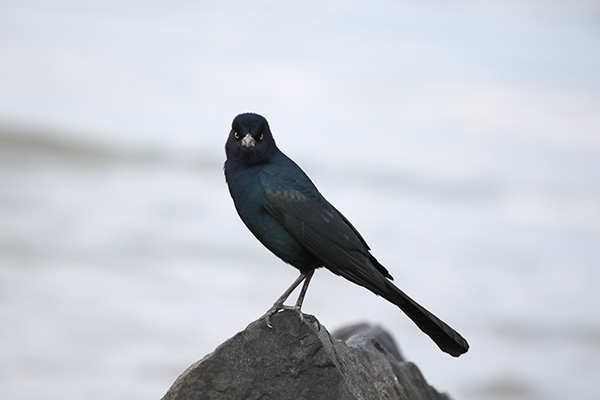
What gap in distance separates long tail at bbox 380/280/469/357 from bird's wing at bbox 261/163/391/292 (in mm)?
124

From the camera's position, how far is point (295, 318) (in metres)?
5.52

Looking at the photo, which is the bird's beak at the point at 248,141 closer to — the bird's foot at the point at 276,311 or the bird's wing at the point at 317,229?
the bird's wing at the point at 317,229

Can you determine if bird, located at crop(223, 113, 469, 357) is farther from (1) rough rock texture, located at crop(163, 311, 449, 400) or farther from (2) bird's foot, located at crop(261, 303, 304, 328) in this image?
(1) rough rock texture, located at crop(163, 311, 449, 400)

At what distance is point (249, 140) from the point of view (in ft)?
18.4

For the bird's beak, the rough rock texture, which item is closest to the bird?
the bird's beak

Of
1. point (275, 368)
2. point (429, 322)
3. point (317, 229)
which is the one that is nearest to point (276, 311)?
point (275, 368)

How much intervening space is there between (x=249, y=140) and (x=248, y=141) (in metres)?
0.01

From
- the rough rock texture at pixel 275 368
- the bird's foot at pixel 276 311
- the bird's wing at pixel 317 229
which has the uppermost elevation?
the bird's wing at pixel 317 229

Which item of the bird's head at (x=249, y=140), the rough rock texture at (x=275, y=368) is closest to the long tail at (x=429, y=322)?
the rough rock texture at (x=275, y=368)

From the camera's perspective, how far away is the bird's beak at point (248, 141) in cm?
557

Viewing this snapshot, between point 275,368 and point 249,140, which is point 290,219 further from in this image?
point 275,368

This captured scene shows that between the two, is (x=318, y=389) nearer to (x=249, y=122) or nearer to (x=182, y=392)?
(x=182, y=392)

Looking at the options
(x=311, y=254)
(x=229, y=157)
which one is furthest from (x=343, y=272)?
(x=229, y=157)

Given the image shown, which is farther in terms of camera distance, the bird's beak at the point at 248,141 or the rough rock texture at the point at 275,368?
the bird's beak at the point at 248,141
